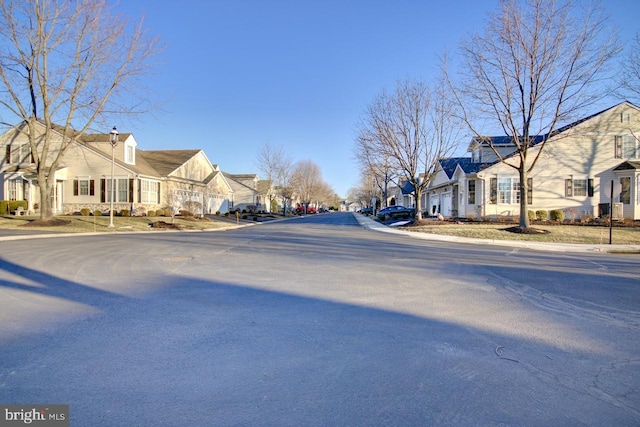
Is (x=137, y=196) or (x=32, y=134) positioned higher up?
(x=32, y=134)

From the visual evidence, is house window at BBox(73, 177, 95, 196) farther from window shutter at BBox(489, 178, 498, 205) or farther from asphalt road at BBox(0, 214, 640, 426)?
window shutter at BBox(489, 178, 498, 205)

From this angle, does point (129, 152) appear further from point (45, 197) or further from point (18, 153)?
point (45, 197)

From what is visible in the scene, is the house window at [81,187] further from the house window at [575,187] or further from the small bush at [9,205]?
the house window at [575,187]

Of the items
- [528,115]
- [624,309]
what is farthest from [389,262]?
[528,115]

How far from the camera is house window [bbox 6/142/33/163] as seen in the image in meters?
32.4

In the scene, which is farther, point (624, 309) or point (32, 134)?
point (32, 134)

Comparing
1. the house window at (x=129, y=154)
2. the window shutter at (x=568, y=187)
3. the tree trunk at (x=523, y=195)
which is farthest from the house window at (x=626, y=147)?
the house window at (x=129, y=154)

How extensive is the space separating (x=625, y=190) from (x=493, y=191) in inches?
349

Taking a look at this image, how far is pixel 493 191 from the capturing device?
2945 centimetres

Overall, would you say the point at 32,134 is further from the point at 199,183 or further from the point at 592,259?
the point at 592,259

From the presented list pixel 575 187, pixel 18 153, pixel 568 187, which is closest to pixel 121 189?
pixel 18 153

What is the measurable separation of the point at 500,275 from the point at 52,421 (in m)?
9.28

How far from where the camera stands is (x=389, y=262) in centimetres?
1140

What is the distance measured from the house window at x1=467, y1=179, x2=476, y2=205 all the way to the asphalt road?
21893mm
